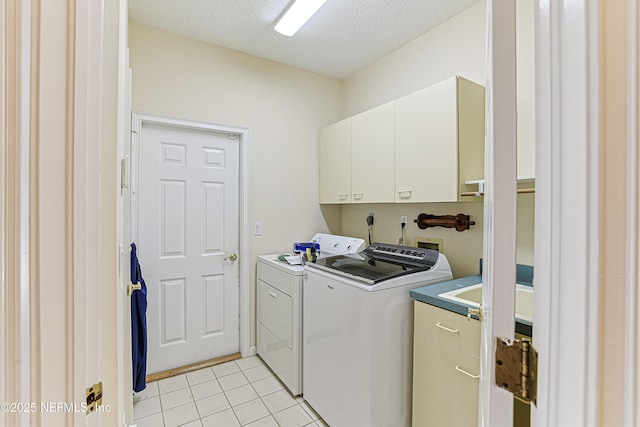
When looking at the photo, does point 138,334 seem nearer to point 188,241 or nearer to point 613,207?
point 188,241

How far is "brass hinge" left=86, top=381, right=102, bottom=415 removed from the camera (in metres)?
0.50

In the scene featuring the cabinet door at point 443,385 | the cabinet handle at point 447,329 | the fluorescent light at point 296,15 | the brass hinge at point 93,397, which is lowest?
the cabinet door at point 443,385

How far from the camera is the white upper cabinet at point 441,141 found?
1.73 m

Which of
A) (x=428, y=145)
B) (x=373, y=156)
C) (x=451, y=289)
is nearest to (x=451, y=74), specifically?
(x=428, y=145)

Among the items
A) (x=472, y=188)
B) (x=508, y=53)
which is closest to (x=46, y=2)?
(x=508, y=53)

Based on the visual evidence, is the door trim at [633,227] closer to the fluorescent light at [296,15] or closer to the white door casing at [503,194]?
the white door casing at [503,194]

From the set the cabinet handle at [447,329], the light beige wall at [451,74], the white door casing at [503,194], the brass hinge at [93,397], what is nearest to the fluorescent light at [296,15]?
the light beige wall at [451,74]

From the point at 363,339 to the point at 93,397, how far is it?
50.6 inches

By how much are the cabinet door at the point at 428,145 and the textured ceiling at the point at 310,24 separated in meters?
0.60

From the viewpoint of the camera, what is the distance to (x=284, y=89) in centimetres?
278

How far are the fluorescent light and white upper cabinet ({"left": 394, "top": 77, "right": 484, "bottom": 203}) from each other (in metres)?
0.82

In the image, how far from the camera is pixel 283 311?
2.21 meters

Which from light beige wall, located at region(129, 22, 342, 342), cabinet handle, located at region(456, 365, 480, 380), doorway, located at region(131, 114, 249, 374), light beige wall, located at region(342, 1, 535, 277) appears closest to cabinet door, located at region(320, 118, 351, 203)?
light beige wall, located at region(129, 22, 342, 342)

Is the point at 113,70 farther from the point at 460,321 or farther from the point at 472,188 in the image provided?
the point at 472,188
